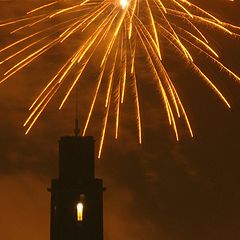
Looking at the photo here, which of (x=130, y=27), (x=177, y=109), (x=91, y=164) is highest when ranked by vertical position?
(x=91, y=164)

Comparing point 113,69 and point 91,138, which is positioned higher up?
point 91,138

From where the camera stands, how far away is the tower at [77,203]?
152 feet

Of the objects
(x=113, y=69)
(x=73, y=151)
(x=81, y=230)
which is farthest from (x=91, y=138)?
(x=113, y=69)

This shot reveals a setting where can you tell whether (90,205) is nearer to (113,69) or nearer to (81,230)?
(81,230)

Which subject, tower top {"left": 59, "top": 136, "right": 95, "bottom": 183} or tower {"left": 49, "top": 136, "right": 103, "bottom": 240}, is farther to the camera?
tower {"left": 49, "top": 136, "right": 103, "bottom": 240}

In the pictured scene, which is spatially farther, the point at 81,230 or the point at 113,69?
the point at 81,230

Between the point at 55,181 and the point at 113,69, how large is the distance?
16631mm

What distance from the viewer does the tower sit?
4631 cm

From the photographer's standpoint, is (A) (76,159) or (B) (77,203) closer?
(A) (76,159)

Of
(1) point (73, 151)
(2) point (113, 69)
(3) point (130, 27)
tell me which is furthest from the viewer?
(1) point (73, 151)

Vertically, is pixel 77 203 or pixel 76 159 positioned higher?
pixel 76 159

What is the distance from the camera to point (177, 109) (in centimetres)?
2884

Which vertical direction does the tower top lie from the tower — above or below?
above

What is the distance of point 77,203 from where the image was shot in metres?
47.0
